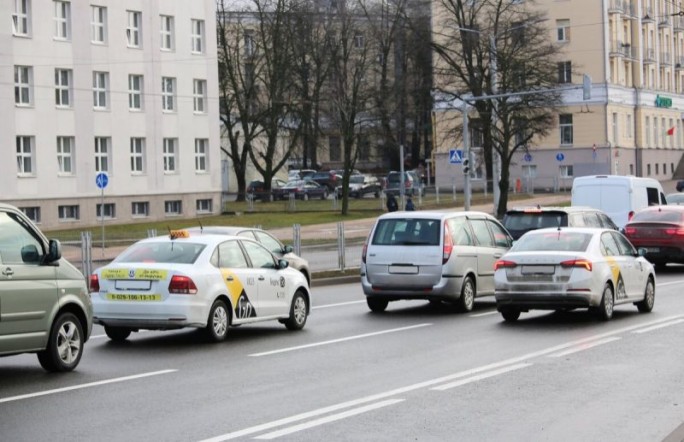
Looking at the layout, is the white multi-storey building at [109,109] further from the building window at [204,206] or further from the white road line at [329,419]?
the white road line at [329,419]

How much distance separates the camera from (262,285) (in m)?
18.1

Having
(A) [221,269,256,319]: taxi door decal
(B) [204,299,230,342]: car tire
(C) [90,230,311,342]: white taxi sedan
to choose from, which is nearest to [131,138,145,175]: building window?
(C) [90,230,311,342]: white taxi sedan

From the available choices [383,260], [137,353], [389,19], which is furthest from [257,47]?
[137,353]

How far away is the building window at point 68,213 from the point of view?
61903 millimetres

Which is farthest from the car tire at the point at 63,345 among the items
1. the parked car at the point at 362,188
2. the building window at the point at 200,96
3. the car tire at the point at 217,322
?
the parked car at the point at 362,188

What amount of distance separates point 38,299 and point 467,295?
9.97 m

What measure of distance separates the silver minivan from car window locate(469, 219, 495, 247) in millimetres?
87

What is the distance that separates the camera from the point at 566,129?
3620 inches

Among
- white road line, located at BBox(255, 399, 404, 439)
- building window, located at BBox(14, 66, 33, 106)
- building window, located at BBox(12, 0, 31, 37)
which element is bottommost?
white road line, located at BBox(255, 399, 404, 439)

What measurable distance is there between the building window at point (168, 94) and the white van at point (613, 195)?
35085mm

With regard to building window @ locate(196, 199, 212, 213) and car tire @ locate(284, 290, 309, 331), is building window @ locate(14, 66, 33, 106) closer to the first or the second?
building window @ locate(196, 199, 212, 213)

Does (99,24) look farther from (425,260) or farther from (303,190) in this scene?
(425,260)

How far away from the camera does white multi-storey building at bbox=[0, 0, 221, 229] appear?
196 feet

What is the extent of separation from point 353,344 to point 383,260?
16.3 feet
